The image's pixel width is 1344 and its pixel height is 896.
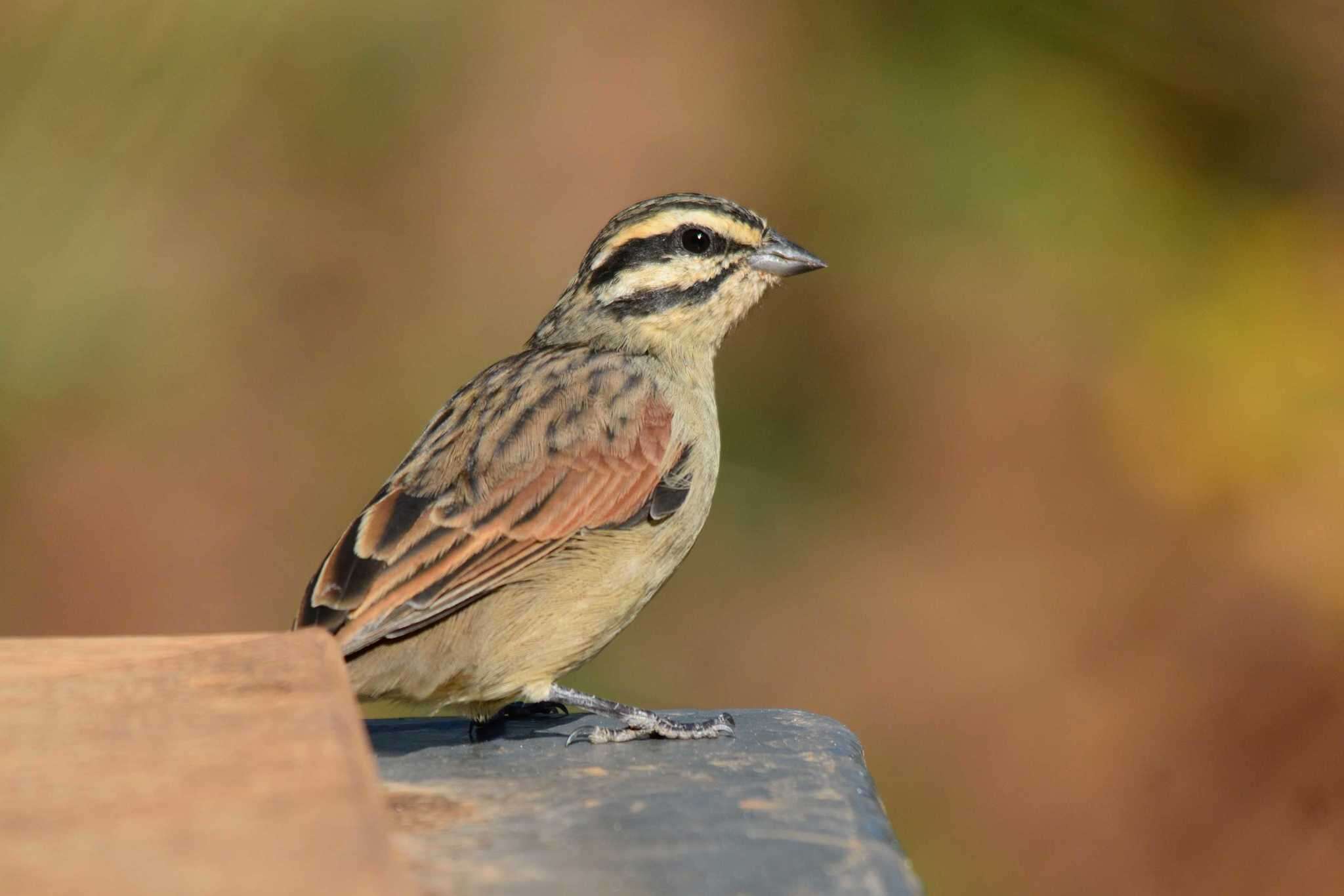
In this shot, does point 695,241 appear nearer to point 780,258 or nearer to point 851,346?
point 780,258

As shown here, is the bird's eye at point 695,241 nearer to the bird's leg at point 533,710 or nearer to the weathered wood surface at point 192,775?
the bird's leg at point 533,710

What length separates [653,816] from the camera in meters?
3.44

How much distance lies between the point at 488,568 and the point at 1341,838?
4.70 meters

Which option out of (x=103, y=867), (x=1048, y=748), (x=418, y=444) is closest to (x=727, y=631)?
(x=1048, y=748)

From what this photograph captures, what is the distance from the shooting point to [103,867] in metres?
2.59

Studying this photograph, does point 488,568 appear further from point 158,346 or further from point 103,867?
point 158,346

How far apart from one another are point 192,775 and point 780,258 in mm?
4029

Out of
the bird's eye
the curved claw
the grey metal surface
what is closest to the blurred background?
the bird's eye

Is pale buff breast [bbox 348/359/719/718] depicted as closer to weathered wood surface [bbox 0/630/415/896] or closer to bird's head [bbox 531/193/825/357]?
bird's head [bbox 531/193/825/357]

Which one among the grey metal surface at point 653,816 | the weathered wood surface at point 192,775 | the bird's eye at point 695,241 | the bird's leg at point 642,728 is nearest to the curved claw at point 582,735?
the bird's leg at point 642,728

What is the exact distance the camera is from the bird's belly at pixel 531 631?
16.9 feet

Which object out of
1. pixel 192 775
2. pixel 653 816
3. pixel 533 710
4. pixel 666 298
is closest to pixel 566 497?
pixel 533 710

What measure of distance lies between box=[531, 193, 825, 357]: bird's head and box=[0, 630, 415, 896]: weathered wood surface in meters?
2.81

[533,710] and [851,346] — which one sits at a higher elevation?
[851,346]
